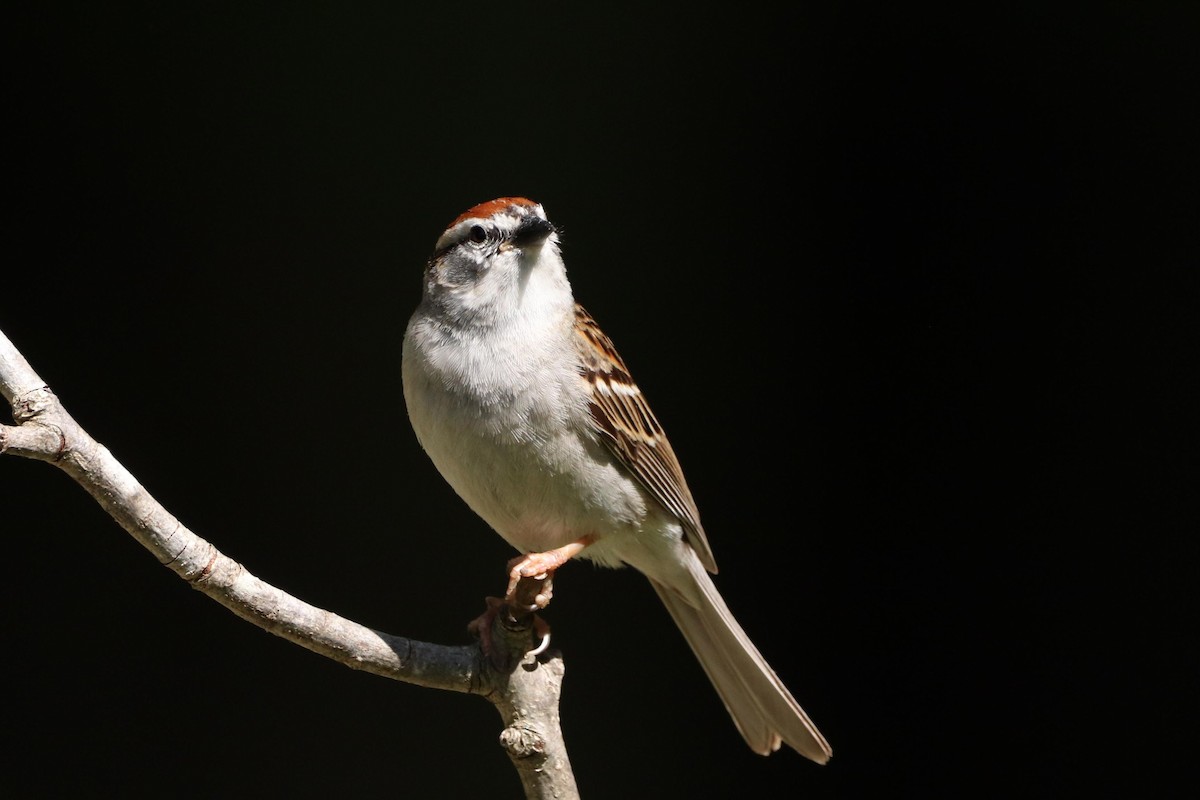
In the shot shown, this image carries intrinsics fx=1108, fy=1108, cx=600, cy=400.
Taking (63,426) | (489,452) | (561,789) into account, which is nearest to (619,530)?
(489,452)

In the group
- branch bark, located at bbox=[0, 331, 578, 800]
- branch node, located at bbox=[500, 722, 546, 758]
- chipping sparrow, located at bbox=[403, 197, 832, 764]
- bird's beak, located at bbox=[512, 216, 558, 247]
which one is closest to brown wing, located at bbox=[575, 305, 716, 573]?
chipping sparrow, located at bbox=[403, 197, 832, 764]

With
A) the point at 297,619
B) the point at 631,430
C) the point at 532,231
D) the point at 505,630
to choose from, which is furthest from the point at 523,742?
the point at 532,231

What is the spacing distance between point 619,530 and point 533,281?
1.18 feet

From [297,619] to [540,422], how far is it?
39 centimetres

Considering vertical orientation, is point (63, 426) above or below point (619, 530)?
above

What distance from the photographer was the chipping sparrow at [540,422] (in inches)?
55.4

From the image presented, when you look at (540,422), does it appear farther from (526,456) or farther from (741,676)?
(741,676)

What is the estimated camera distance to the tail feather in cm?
165

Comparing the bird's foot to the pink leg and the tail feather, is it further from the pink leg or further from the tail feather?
the tail feather

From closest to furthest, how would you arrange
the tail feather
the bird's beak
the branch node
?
the branch node < the bird's beak < the tail feather

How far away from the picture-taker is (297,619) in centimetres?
120

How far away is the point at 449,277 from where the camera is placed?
1543 millimetres

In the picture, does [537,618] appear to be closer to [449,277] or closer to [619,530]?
[619,530]

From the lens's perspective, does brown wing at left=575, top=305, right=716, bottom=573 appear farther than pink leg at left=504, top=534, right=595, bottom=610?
Yes
